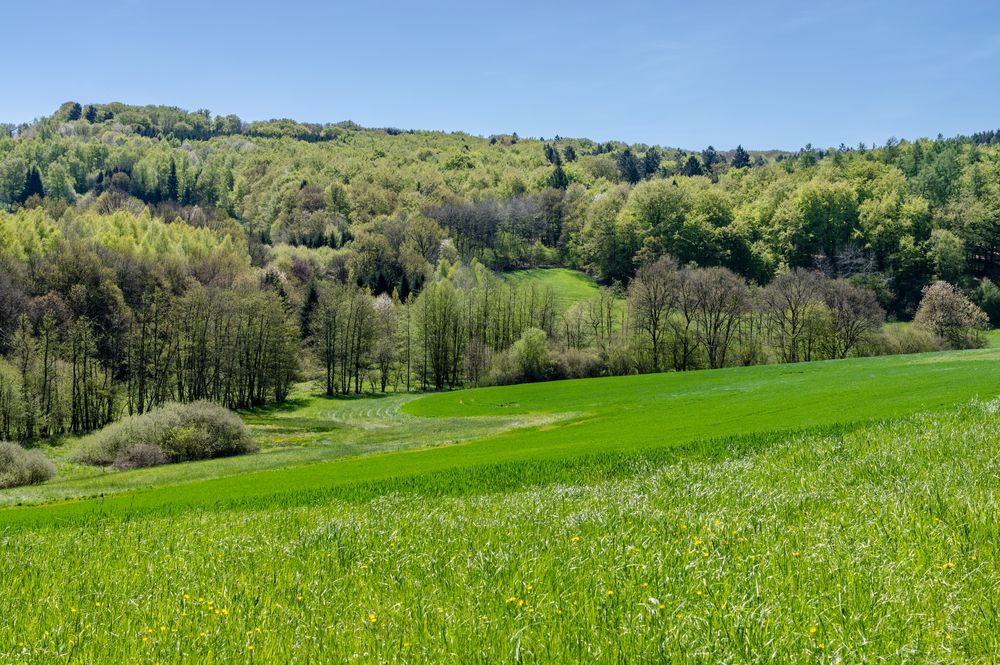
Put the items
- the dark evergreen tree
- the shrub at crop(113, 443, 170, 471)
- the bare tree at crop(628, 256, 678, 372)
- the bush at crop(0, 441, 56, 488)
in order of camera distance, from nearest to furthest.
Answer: the bush at crop(0, 441, 56, 488), the shrub at crop(113, 443, 170, 471), the bare tree at crop(628, 256, 678, 372), the dark evergreen tree

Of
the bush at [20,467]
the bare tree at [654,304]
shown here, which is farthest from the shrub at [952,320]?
the bush at [20,467]

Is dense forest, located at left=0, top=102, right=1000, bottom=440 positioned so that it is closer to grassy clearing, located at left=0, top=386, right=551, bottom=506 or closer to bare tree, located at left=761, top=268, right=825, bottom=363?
bare tree, located at left=761, top=268, right=825, bottom=363

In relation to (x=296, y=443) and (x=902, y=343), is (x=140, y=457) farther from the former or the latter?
(x=902, y=343)

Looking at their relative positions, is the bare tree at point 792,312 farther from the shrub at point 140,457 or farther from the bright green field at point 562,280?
the shrub at point 140,457

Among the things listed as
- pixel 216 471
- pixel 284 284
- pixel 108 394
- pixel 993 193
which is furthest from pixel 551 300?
pixel 993 193

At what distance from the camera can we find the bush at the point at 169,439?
51812 millimetres

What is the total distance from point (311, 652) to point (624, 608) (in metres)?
2.77

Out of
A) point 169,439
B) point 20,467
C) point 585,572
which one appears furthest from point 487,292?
point 585,572

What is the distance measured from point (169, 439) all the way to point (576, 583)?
5576 centimetres

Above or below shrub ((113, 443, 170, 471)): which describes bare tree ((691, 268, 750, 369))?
above

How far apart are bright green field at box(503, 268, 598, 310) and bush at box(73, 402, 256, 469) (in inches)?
3452

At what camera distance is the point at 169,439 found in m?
54.0

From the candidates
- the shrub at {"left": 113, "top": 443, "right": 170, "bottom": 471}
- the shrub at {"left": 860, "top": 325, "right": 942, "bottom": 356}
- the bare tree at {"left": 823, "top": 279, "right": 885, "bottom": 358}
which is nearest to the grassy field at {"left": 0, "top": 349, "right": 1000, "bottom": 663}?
the shrub at {"left": 113, "top": 443, "right": 170, "bottom": 471}

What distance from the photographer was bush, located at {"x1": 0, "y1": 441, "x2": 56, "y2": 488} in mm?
Answer: 43875
